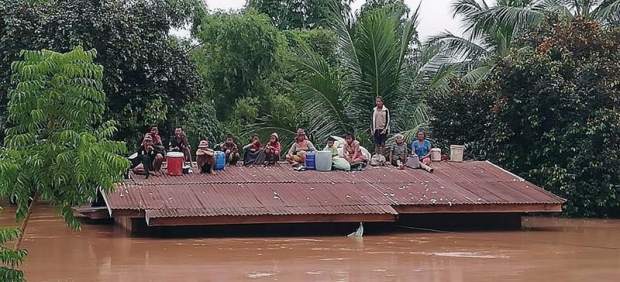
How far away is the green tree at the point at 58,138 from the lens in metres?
6.11

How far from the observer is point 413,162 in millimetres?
16781

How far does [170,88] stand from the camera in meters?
19.3

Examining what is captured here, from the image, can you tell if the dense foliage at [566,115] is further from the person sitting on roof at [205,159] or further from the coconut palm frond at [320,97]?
the person sitting on roof at [205,159]

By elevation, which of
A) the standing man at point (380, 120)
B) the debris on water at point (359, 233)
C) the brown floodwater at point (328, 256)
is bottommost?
the brown floodwater at point (328, 256)

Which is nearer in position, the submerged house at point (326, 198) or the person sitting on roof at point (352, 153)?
the submerged house at point (326, 198)

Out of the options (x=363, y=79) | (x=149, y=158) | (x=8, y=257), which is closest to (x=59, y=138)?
(x=8, y=257)

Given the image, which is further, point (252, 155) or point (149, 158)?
point (252, 155)

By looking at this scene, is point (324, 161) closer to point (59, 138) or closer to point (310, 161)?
point (310, 161)

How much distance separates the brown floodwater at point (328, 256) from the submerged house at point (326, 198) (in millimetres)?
386

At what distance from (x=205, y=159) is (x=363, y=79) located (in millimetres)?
6286

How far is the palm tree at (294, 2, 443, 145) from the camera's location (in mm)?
20234

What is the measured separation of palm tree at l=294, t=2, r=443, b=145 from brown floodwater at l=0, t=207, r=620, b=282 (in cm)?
622

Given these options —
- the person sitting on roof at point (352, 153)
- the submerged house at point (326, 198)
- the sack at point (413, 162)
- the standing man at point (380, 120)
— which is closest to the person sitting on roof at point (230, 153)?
the submerged house at point (326, 198)

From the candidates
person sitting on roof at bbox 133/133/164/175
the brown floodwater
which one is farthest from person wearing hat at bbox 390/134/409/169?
person sitting on roof at bbox 133/133/164/175
